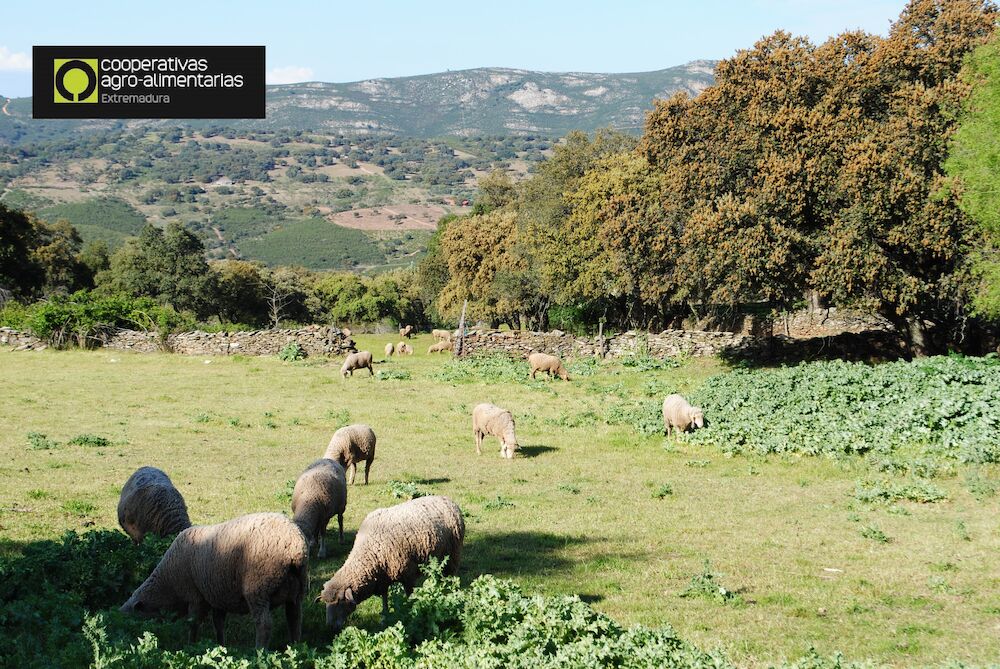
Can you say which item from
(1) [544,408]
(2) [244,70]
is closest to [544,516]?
(1) [544,408]

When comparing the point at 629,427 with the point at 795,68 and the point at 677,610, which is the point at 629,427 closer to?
the point at 677,610

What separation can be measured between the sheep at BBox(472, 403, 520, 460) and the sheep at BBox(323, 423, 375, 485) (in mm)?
4182

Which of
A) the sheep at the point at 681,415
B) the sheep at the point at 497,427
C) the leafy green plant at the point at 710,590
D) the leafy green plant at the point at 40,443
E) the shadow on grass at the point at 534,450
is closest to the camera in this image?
the leafy green plant at the point at 710,590

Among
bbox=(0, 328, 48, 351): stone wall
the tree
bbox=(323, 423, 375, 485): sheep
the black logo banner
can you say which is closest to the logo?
the black logo banner

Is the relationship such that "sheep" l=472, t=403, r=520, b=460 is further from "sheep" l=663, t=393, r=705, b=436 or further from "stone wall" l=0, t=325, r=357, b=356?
"stone wall" l=0, t=325, r=357, b=356

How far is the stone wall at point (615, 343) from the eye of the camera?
36062 mm

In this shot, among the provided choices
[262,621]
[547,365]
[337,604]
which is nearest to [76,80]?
[547,365]

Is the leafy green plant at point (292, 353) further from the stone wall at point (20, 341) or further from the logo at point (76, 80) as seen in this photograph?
the logo at point (76, 80)

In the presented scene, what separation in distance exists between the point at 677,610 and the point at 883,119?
24.1m

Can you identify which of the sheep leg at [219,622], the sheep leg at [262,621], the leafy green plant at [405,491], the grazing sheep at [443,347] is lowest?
the grazing sheep at [443,347]

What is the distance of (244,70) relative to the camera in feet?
119

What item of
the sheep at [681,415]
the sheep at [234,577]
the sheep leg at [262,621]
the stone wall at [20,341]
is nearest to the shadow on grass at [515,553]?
the sheep at [234,577]

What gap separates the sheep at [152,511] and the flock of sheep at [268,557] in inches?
0.6

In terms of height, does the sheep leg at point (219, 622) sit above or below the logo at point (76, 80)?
below
